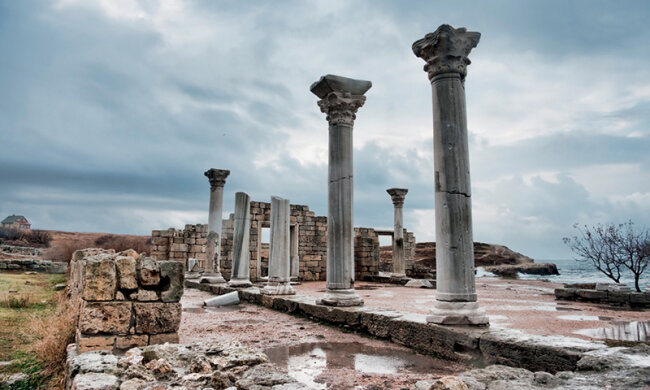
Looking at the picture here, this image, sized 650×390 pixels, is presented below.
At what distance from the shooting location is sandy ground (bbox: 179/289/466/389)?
451cm

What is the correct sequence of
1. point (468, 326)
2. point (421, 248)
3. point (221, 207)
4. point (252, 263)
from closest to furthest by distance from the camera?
1. point (468, 326)
2. point (221, 207)
3. point (252, 263)
4. point (421, 248)

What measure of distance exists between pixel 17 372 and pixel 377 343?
4.79 m

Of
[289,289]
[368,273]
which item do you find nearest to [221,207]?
[289,289]

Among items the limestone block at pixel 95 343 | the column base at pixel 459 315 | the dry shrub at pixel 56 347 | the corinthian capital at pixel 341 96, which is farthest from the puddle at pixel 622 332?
the dry shrub at pixel 56 347

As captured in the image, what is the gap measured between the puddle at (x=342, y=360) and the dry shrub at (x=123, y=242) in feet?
95.7

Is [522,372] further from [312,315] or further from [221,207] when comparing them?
[221,207]

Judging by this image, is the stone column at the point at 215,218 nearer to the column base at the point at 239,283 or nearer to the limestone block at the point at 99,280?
the column base at the point at 239,283

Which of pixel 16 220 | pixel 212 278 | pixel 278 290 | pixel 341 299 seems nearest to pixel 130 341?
pixel 341 299

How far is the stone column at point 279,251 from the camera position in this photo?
38.4 ft

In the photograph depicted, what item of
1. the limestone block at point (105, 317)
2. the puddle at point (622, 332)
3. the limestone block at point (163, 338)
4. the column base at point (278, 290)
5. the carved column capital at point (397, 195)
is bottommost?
the puddle at point (622, 332)

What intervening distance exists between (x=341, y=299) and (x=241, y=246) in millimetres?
6695

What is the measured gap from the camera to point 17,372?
497 cm

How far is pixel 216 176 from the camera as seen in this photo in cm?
1680

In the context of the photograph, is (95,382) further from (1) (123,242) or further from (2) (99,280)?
(1) (123,242)
